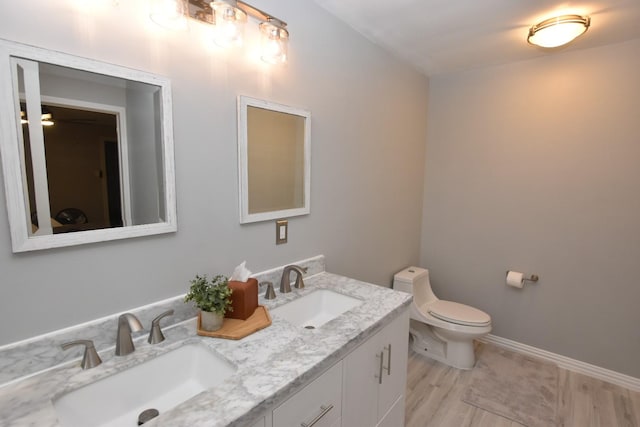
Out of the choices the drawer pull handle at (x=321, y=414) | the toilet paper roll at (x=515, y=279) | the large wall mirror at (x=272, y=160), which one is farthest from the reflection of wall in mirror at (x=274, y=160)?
the toilet paper roll at (x=515, y=279)

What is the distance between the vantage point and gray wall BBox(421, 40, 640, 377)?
6.74 feet

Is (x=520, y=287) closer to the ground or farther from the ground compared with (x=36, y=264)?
closer to the ground

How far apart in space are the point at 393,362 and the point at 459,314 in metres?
1.09

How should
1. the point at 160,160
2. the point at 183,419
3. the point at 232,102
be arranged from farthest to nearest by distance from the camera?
the point at 232,102, the point at 160,160, the point at 183,419

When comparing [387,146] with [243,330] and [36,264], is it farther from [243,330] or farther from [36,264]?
[36,264]

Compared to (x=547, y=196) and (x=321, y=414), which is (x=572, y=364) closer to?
(x=547, y=196)

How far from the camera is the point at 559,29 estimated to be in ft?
5.48

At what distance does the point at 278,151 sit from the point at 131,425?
1161 millimetres

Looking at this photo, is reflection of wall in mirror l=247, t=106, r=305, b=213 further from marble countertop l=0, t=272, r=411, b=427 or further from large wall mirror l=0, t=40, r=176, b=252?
marble countertop l=0, t=272, r=411, b=427

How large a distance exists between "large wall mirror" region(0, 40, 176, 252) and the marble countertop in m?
0.37

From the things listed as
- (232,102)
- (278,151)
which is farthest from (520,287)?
(232,102)

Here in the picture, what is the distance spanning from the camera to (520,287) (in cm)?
240

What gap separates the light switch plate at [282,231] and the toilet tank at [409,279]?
4.13 ft

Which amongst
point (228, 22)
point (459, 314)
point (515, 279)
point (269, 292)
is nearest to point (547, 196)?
point (515, 279)
